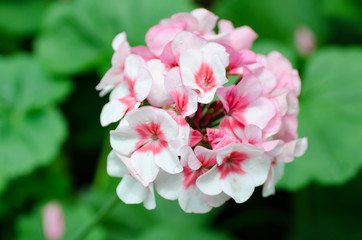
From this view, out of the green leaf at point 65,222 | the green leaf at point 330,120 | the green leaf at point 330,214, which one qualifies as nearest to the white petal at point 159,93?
the green leaf at point 330,120

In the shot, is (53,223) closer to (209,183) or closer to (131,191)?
(131,191)

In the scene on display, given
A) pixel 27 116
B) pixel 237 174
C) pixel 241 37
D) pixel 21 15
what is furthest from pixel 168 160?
pixel 21 15

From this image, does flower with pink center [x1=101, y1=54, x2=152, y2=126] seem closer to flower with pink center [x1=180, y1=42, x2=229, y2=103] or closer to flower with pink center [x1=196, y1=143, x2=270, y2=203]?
flower with pink center [x1=180, y1=42, x2=229, y2=103]

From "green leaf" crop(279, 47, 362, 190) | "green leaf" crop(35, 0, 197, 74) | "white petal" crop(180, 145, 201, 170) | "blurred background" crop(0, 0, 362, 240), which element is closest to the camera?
"white petal" crop(180, 145, 201, 170)

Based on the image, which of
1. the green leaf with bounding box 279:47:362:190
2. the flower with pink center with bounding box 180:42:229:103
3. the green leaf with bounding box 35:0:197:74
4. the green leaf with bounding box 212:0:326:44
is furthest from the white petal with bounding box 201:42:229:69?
the green leaf with bounding box 212:0:326:44

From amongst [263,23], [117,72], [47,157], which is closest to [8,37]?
[47,157]

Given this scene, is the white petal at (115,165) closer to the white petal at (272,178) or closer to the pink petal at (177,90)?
the pink petal at (177,90)
